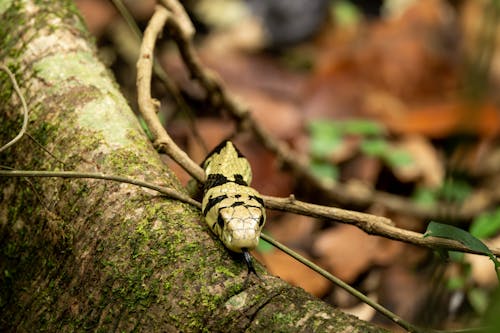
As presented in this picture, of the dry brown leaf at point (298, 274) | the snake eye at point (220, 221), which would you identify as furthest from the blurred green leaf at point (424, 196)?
the snake eye at point (220, 221)

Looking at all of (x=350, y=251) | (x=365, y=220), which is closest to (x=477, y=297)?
(x=350, y=251)

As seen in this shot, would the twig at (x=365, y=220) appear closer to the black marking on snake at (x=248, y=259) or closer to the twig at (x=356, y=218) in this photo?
the twig at (x=356, y=218)

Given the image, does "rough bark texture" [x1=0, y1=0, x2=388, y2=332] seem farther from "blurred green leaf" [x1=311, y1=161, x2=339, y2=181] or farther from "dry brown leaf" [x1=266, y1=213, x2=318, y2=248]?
"blurred green leaf" [x1=311, y1=161, x2=339, y2=181]

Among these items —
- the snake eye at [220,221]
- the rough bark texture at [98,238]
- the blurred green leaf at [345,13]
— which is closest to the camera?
A: the rough bark texture at [98,238]

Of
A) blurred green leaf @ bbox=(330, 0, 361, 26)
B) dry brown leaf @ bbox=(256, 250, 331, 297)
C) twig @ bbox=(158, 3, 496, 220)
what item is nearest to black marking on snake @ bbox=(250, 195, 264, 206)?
twig @ bbox=(158, 3, 496, 220)

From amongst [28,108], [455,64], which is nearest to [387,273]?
[28,108]

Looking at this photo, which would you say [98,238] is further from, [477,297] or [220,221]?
[477,297]

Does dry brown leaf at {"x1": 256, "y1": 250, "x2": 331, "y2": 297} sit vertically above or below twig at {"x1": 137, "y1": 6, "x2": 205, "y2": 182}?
below
